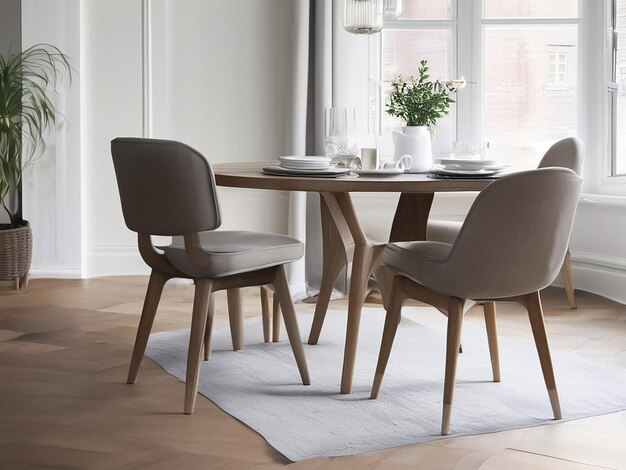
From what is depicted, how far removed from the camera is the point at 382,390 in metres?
3.07

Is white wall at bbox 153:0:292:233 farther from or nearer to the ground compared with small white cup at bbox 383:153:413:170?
farther from the ground

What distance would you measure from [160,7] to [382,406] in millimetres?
3105

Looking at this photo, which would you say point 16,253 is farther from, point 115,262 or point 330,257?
point 330,257

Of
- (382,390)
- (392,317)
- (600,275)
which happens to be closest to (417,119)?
(392,317)

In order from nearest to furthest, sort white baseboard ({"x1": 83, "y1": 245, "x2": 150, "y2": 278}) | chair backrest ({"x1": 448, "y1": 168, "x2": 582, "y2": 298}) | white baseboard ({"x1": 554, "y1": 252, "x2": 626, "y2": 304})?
chair backrest ({"x1": 448, "y1": 168, "x2": 582, "y2": 298}) → white baseboard ({"x1": 554, "y1": 252, "x2": 626, "y2": 304}) → white baseboard ({"x1": 83, "y1": 245, "x2": 150, "y2": 278})

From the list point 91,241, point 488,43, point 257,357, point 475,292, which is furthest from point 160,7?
point 475,292

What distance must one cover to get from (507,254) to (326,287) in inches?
45.6

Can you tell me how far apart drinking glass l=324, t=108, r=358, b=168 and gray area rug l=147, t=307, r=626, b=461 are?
77 centimetres

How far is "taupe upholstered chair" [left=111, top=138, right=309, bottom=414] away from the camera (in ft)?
9.11

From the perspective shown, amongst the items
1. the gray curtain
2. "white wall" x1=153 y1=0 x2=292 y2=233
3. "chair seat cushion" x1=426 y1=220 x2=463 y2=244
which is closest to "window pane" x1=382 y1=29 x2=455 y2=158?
the gray curtain

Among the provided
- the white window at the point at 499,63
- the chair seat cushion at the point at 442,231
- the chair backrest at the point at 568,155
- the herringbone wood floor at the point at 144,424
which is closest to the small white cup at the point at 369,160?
the chair seat cushion at the point at 442,231

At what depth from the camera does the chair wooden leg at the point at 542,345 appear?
2762mm

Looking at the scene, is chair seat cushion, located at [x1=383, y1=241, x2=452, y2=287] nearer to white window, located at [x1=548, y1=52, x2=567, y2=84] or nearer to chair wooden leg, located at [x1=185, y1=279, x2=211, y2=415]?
chair wooden leg, located at [x1=185, y1=279, x2=211, y2=415]

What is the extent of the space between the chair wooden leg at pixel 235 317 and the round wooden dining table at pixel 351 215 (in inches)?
12.5
